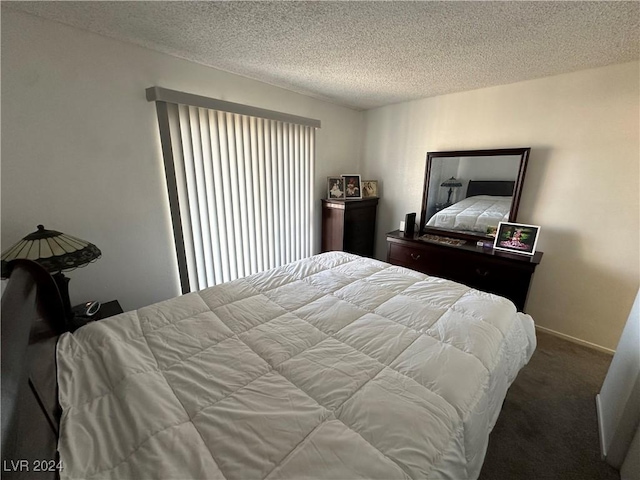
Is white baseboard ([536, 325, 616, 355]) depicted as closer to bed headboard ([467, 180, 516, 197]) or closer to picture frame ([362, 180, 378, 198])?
bed headboard ([467, 180, 516, 197])

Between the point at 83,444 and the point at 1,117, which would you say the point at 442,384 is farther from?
the point at 1,117

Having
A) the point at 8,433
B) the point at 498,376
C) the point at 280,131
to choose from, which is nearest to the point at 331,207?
the point at 280,131

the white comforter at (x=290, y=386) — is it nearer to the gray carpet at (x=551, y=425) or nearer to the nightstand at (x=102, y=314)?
the nightstand at (x=102, y=314)

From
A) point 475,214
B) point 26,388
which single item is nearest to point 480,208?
point 475,214

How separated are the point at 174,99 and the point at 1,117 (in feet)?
2.80

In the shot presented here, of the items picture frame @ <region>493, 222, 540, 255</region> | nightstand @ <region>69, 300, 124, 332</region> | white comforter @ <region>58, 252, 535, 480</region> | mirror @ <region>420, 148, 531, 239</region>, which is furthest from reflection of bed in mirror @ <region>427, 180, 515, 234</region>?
nightstand @ <region>69, 300, 124, 332</region>

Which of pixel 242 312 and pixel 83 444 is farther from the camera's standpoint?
pixel 242 312

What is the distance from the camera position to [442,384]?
926 mm

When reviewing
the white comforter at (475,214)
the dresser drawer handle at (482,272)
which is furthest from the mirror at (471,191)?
the dresser drawer handle at (482,272)

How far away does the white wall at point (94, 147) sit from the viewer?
1405 mm

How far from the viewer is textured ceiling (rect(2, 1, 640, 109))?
1.31m

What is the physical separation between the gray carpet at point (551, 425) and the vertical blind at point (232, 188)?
2.20m

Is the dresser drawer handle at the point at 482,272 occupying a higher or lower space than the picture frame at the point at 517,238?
lower

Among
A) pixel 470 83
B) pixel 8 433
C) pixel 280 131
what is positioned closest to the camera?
pixel 8 433
